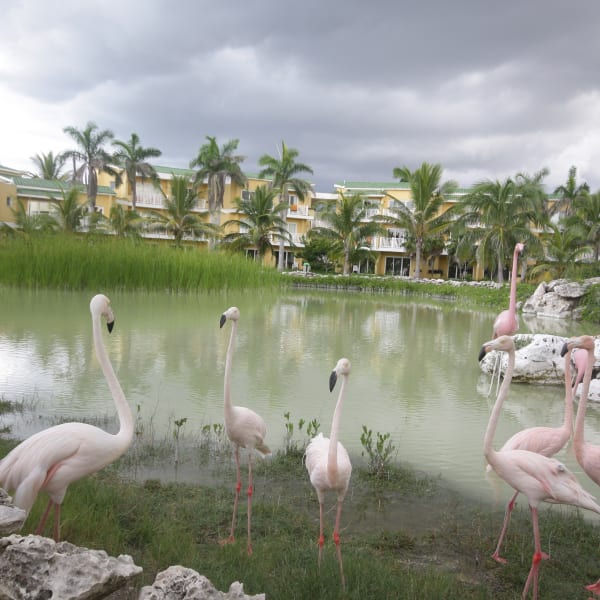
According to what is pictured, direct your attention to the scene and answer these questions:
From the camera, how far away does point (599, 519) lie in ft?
14.6

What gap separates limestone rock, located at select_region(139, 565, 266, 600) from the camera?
191 centimetres

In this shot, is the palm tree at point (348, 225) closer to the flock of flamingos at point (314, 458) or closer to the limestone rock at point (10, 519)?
the flock of flamingos at point (314, 458)

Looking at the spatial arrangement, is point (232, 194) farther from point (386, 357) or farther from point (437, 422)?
point (437, 422)

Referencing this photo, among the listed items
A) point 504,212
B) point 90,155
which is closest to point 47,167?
point 90,155

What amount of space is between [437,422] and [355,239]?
33.3m

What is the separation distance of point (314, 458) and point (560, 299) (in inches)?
946

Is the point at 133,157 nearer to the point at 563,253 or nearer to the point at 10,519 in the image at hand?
the point at 563,253

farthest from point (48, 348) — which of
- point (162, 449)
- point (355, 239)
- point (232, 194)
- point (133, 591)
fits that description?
point (232, 194)

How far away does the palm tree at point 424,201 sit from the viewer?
3722 cm

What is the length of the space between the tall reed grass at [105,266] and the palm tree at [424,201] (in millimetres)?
18116

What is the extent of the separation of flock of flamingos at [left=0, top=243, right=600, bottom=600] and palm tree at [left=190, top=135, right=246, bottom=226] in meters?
41.2

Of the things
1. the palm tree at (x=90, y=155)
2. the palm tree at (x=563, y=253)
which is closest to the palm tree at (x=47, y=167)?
the palm tree at (x=90, y=155)

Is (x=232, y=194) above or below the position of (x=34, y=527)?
above

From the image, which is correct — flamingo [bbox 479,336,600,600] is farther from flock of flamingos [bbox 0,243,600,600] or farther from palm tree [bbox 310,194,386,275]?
palm tree [bbox 310,194,386,275]
